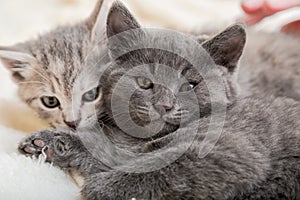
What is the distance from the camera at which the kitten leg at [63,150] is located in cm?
150

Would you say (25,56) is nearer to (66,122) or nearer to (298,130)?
(66,122)

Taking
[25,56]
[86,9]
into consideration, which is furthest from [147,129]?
[86,9]

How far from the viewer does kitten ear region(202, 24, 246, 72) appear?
5.27ft

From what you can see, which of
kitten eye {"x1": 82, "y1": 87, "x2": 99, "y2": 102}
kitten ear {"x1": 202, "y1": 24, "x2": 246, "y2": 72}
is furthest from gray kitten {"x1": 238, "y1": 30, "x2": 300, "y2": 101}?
kitten eye {"x1": 82, "y1": 87, "x2": 99, "y2": 102}

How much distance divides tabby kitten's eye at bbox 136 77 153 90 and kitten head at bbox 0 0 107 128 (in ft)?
0.50

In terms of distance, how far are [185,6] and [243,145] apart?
151 cm

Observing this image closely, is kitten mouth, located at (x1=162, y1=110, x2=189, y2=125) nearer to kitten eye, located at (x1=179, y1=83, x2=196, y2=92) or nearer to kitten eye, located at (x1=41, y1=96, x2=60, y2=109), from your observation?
kitten eye, located at (x1=179, y1=83, x2=196, y2=92)

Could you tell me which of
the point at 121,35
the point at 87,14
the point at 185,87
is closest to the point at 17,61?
the point at 121,35

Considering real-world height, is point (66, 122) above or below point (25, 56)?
below

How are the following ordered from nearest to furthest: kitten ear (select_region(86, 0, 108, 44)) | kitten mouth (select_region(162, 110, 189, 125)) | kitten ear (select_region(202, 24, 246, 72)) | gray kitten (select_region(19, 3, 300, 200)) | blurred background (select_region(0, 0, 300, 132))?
gray kitten (select_region(19, 3, 300, 200)), kitten mouth (select_region(162, 110, 189, 125)), kitten ear (select_region(202, 24, 246, 72)), kitten ear (select_region(86, 0, 108, 44)), blurred background (select_region(0, 0, 300, 132))

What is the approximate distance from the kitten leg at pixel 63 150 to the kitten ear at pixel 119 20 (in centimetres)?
36

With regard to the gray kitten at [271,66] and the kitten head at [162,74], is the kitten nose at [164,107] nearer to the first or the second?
the kitten head at [162,74]

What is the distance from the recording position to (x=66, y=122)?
1.70m

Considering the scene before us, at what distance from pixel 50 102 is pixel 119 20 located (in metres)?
0.38
